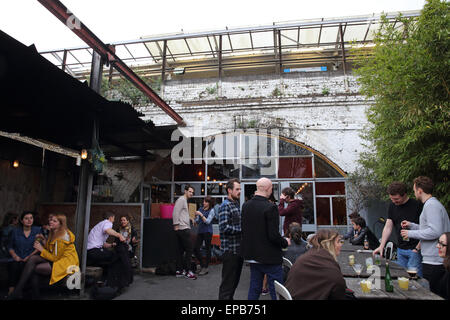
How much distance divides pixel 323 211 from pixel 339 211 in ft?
1.59

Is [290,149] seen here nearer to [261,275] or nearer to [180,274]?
[180,274]

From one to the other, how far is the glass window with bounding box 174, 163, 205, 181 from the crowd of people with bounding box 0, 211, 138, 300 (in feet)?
16.5

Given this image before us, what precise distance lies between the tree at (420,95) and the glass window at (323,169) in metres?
4.04

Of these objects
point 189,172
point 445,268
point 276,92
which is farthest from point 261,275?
point 276,92

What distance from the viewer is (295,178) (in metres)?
9.84

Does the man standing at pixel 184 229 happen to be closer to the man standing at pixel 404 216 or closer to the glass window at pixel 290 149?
the man standing at pixel 404 216

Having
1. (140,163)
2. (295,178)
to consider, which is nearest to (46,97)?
(140,163)

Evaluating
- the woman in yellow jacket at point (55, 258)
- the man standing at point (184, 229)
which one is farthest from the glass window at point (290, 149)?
the woman in yellow jacket at point (55, 258)

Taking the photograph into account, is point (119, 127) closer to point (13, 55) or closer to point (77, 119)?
point (77, 119)

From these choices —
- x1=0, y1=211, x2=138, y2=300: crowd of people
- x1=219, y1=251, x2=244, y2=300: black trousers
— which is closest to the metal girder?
x1=0, y1=211, x2=138, y2=300: crowd of people

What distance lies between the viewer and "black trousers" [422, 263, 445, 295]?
2900mm

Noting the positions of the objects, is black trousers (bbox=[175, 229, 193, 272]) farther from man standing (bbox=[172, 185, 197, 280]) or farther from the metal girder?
the metal girder

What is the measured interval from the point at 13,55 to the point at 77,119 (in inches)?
100

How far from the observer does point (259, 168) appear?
1012 cm
